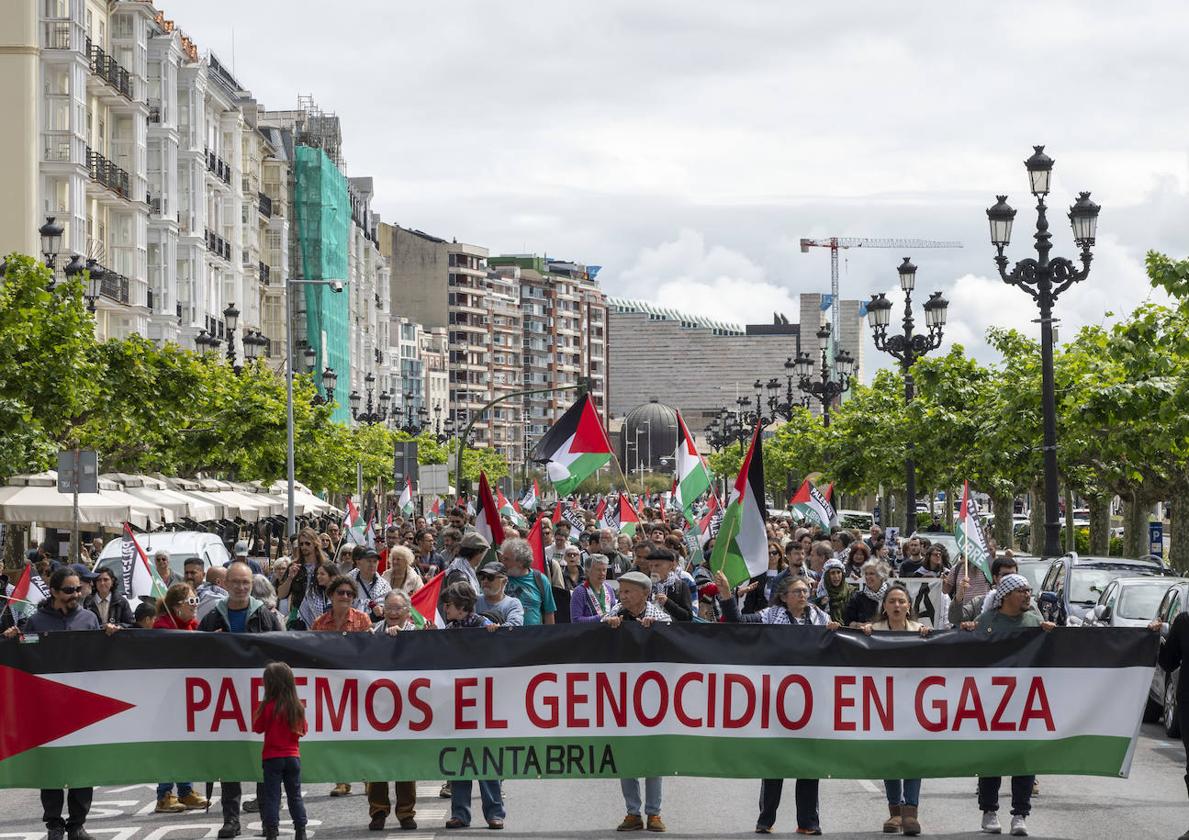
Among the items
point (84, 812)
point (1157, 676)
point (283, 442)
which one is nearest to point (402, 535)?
point (1157, 676)

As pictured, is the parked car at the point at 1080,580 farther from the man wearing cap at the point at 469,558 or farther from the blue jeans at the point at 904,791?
the blue jeans at the point at 904,791

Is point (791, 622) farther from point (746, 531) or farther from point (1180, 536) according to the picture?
point (1180, 536)

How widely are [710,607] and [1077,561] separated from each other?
342 inches

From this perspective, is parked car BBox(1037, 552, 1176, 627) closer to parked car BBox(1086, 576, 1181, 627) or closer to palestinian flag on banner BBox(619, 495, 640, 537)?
parked car BBox(1086, 576, 1181, 627)

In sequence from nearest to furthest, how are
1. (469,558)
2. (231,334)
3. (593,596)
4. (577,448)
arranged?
1. (593,596)
2. (469,558)
3. (577,448)
4. (231,334)

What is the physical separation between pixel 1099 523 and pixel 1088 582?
19.6 m

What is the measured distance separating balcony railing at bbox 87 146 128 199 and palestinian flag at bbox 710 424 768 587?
142 feet

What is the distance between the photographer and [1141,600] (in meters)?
20.3

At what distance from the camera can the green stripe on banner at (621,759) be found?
11.7m

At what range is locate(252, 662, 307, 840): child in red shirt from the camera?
36.5ft

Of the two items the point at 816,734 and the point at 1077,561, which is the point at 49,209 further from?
the point at 816,734

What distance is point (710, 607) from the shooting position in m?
18.3

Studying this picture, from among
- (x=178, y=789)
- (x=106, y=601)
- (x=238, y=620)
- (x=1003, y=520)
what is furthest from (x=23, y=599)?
(x=1003, y=520)

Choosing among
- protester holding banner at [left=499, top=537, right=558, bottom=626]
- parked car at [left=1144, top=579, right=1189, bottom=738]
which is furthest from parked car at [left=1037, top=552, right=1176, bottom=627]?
protester holding banner at [left=499, top=537, right=558, bottom=626]
